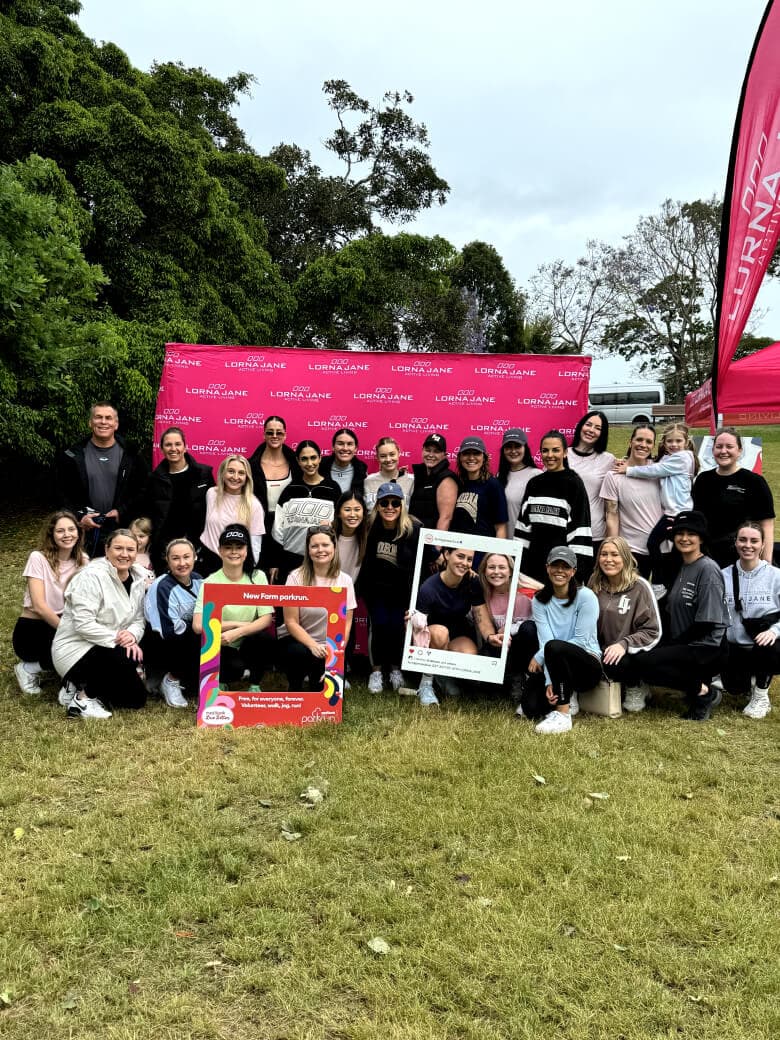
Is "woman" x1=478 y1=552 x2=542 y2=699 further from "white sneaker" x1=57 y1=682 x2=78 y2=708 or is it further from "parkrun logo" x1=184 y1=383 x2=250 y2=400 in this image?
"parkrun logo" x1=184 y1=383 x2=250 y2=400

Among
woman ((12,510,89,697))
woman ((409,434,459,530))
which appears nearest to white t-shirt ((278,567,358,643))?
woman ((409,434,459,530))

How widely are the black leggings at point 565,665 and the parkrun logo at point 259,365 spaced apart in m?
3.92

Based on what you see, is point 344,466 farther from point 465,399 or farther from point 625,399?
point 625,399

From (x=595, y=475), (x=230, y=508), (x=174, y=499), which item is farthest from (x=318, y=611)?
(x=595, y=475)

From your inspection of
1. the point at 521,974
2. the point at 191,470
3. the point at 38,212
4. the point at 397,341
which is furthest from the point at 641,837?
the point at 397,341

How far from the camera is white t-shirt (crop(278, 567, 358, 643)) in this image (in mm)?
5344

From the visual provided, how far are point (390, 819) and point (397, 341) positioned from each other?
66.5 feet

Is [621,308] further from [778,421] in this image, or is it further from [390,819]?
[390,819]

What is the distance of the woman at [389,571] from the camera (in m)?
5.64

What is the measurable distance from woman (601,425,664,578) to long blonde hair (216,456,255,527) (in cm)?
286

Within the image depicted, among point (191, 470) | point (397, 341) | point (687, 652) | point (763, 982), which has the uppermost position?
point (397, 341)

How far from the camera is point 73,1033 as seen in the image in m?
2.42

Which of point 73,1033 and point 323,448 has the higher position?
point 323,448

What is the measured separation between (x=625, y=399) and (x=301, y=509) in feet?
121
